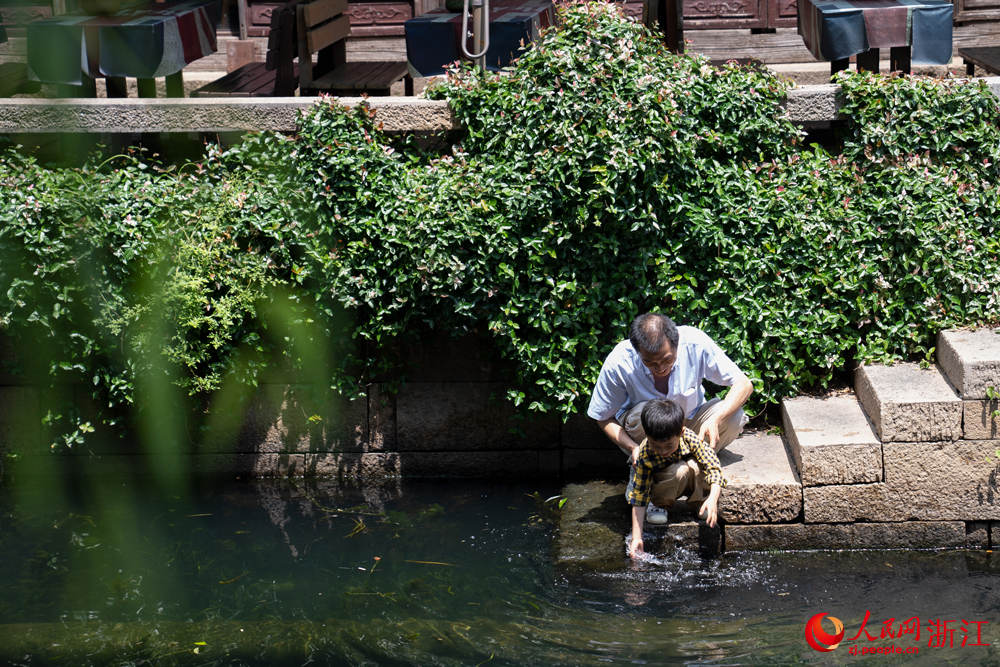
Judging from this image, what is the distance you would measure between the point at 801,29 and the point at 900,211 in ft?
7.12

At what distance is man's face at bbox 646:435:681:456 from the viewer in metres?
4.80

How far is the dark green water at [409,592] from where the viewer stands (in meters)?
4.32

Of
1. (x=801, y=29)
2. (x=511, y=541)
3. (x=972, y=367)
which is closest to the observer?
(x=972, y=367)

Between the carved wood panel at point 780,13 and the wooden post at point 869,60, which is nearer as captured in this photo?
the wooden post at point 869,60

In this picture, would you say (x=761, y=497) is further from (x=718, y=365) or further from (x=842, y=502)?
(x=718, y=365)

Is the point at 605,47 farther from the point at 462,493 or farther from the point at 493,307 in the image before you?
the point at 462,493

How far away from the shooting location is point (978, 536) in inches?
202

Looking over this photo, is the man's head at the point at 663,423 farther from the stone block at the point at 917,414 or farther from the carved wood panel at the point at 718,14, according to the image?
the carved wood panel at the point at 718,14

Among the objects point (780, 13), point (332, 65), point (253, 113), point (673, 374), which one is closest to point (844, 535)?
point (673, 374)

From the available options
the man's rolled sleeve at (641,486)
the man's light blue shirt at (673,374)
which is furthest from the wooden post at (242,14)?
the man's rolled sleeve at (641,486)

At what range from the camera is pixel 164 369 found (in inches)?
226

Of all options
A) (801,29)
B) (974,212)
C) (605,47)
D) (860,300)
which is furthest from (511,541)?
(801,29)

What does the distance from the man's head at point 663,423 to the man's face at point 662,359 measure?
6.3 inches

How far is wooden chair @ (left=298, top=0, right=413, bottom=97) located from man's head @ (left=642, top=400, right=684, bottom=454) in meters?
4.20
